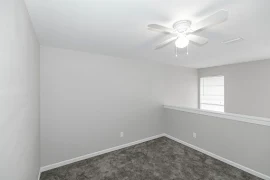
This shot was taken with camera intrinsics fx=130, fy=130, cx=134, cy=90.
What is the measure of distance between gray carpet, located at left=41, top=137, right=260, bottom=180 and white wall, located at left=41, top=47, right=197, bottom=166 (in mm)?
311

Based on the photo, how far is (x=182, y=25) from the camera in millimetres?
1543

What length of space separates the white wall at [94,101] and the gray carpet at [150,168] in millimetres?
311

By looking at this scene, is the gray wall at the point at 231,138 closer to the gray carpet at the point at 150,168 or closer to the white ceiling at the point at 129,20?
the gray carpet at the point at 150,168

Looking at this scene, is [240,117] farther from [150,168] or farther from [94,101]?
[94,101]

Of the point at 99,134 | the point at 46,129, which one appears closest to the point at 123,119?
the point at 99,134

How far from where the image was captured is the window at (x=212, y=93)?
4.61 metres

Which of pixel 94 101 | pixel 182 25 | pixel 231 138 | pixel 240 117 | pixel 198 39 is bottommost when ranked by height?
pixel 231 138

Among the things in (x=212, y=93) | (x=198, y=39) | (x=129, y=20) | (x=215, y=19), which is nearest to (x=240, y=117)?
(x=198, y=39)

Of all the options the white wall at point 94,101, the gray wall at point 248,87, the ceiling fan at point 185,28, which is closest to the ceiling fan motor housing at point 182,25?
the ceiling fan at point 185,28

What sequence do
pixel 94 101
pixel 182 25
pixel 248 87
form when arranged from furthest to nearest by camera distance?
pixel 248 87
pixel 94 101
pixel 182 25

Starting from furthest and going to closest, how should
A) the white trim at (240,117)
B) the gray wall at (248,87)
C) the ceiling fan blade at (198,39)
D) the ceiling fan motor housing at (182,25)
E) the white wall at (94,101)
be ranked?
the gray wall at (248,87) → the white wall at (94,101) → the white trim at (240,117) → the ceiling fan blade at (198,39) → the ceiling fan motor housing at (182,25)

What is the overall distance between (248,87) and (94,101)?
4.37 meters

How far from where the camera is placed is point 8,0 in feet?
2.72

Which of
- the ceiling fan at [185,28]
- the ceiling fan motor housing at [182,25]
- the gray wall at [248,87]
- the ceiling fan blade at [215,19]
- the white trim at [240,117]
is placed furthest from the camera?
the gray wall at [248,87]
